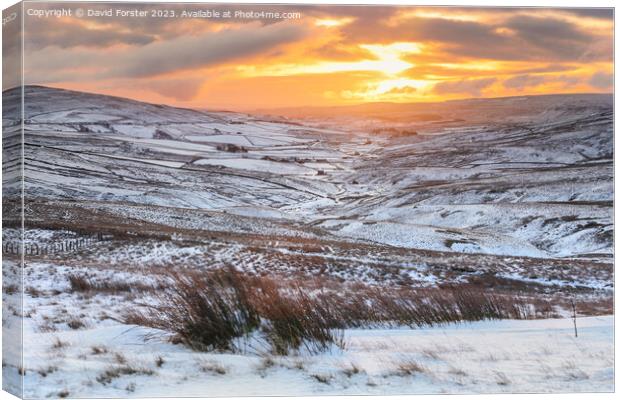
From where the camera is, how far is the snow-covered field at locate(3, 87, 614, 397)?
38.9 feet

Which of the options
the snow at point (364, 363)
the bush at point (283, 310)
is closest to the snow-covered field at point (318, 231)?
the snow at point (364, 363)

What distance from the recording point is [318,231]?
43.1 ft

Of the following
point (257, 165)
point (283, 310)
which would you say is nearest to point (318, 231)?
point (257, 165)

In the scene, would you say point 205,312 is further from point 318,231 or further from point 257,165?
point 257,165

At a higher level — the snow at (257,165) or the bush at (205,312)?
the snow at (257,165)

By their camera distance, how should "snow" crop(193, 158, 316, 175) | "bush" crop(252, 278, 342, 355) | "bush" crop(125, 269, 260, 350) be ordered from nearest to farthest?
"bush" crop(125, 269, 260, 350)
"bush" crop(252, 278, 342, 355)
"snow" crop(193, 158, 316, 175)

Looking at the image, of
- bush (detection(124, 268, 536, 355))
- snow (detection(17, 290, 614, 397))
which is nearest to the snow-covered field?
snow (detection(17, 290, 614, 397))

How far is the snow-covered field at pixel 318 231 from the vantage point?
11.9 metres

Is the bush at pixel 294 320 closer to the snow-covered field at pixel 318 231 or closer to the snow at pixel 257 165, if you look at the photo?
the snow-covered field at pixel 318 231

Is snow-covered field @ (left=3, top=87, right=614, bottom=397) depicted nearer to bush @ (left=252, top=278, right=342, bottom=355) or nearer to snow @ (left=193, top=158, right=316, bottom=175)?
snow @ (left=193, top=158, right=316, bottom=175)

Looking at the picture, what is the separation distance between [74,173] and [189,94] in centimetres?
173

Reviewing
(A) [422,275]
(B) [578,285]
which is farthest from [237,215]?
(B) [578,285]

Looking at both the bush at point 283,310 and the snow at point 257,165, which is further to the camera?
the snow at point 257,165

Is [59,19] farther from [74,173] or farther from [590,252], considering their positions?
[590,252]
